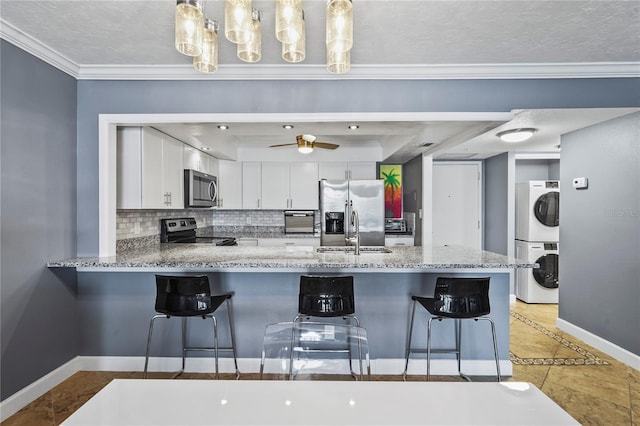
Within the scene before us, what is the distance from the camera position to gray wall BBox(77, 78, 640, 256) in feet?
9.03

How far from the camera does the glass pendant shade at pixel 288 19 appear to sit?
129 cm

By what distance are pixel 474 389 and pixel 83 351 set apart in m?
3.01

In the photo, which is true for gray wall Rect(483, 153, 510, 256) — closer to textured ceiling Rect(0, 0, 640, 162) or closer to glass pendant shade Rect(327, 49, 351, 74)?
textured ceiling Rect(0, 0, 640, 162)

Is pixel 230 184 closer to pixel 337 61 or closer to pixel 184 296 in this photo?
pixel 184 296

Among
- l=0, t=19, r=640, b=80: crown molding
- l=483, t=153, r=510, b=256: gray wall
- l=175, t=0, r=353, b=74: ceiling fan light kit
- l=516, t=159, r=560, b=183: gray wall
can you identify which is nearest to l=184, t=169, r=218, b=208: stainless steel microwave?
l=0, t=19, r=640, b=80: crown molding

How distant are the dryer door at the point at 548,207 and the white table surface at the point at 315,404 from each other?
167 inches

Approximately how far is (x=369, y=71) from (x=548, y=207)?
3.48 meters

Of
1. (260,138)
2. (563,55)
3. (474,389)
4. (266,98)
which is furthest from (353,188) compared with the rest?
(474,389)

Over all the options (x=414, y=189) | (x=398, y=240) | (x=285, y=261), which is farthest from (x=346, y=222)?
(x=285, y=261)

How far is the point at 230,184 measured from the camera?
5387mm

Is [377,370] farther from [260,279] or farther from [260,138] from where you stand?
[260,138]

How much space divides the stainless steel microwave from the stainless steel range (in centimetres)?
37

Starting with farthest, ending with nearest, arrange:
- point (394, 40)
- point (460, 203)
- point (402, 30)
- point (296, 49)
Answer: point (460, 203) → point (394, 40) → point (402, 30) → point (296, 49)

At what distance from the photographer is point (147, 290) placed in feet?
9.46
